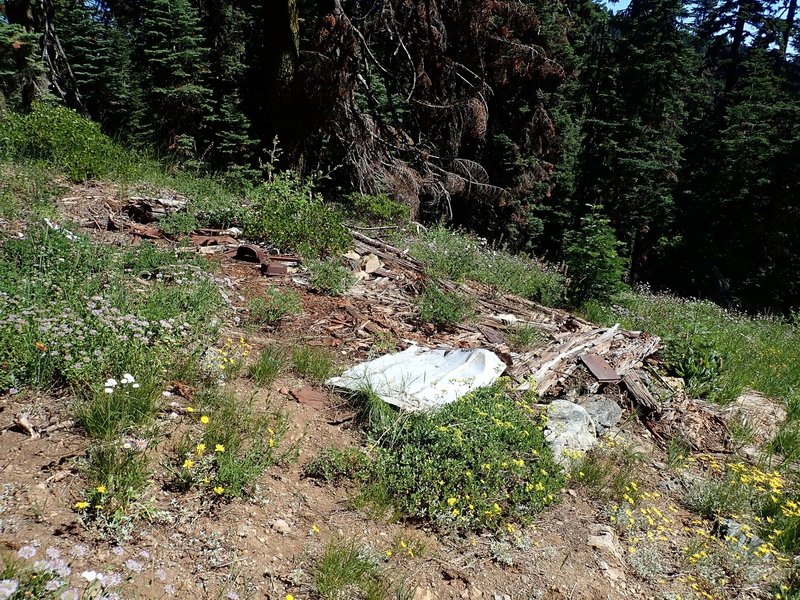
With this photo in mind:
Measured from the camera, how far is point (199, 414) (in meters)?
3.01

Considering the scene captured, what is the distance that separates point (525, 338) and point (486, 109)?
6322 mm

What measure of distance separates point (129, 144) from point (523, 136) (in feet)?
A: 41.8

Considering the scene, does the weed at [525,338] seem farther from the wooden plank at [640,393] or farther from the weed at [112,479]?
the weed at [112,479]

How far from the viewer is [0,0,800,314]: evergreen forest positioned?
9.16m

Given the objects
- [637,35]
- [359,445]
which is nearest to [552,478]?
[359,445]

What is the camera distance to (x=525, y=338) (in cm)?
523

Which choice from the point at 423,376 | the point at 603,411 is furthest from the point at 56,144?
the point at 603,411

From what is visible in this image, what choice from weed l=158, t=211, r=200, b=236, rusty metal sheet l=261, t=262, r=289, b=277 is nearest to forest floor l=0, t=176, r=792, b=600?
rusty metal sheet l=261, t=262, r=289, b=277

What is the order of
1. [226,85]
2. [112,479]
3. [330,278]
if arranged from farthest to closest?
1. [226,85]
2. [330,278]
3. [112,479]

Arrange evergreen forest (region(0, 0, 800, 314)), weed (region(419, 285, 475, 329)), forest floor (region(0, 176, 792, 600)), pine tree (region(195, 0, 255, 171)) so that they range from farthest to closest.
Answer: pine tree (region(195, 0, 255, 171)) < evergreen forest (region(0, 0, 800, 314)) < weed (region(419, 285, 475, 329)) < forest floor (region(0, 176, 792, 600))

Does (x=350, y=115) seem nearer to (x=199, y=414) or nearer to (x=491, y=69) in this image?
(x=491, y=69)

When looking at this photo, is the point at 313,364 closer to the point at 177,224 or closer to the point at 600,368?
the point at 600,368

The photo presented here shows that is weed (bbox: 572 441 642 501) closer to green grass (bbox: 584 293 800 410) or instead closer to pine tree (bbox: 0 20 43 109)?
green grass (bbox: 584 293 800 410)

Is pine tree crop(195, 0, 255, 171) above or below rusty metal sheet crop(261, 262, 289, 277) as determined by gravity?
above
